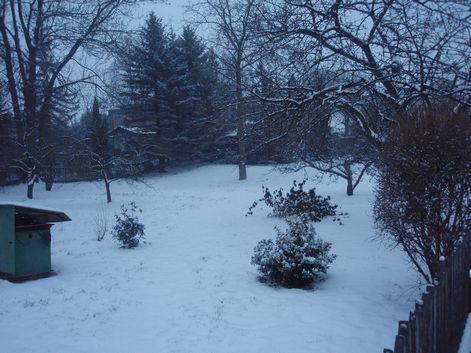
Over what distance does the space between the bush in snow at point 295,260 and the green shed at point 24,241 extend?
4.13 m

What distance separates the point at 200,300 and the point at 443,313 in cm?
370

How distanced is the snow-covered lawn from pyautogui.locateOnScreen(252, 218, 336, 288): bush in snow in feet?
0.98

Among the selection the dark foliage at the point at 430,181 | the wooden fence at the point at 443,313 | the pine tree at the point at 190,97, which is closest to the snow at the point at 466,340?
the wooden fence at the point at 443,313

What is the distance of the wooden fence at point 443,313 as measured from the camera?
9.24 feet

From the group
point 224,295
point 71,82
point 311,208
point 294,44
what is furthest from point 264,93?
point 71,82

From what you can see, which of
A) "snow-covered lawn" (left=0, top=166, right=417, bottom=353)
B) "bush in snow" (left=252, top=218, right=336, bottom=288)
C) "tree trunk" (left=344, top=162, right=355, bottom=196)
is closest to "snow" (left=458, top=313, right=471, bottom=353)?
"snow-covered lawn" (left=0, top=166, right=417, bottom=353)

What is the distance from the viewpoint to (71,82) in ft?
69.6

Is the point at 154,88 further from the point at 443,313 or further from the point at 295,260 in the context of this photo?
the point at 443,313

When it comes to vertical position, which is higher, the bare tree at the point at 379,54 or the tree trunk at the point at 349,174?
the bare tree at the point at 379,54

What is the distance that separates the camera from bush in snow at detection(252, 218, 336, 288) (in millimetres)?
7141

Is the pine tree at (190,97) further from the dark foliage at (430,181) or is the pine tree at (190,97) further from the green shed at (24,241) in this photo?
the dark foliage at (430,181)

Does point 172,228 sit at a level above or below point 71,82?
below

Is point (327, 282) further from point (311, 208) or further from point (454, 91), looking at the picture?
point (311, 208)

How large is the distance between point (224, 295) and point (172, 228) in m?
6.37
